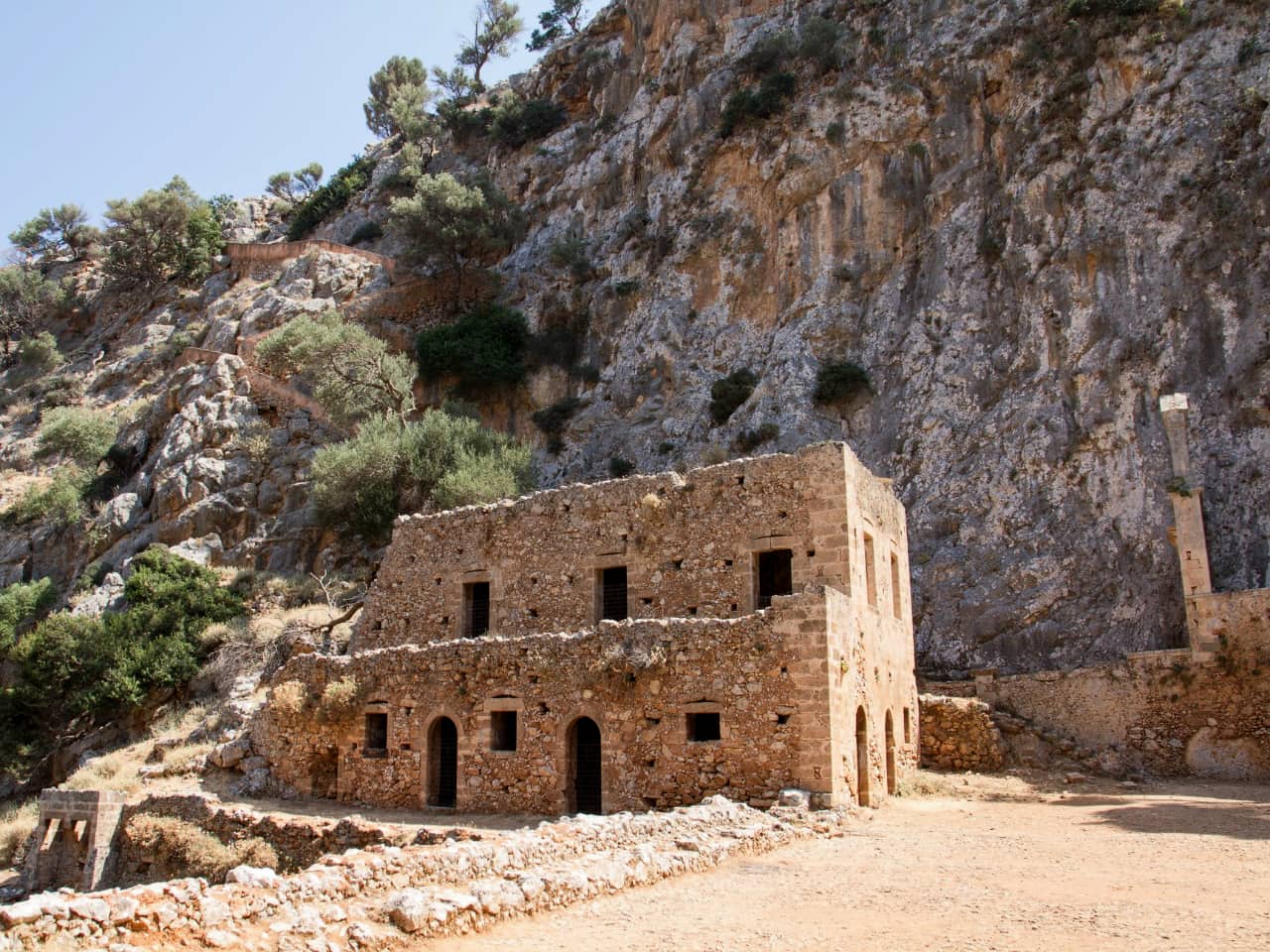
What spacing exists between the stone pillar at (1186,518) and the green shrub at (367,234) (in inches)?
1849

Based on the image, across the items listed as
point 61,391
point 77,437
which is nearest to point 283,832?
point 77,437

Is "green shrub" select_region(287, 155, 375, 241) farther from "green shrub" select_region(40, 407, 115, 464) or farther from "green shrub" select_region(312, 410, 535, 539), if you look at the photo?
"green shrub" select_region(312, 410, 535, 539)

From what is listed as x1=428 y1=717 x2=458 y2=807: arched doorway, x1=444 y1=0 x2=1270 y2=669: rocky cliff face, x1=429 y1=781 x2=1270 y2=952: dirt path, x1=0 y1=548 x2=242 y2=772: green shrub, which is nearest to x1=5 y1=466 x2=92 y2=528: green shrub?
x1=0 y1=548 x2=242 y2=772: green shrub

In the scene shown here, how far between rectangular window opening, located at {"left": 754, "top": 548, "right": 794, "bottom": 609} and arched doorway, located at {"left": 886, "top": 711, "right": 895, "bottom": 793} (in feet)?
9.56

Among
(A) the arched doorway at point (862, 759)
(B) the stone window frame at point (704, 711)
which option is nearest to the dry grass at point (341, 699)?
(B) the stone window frame at point (704, 711)

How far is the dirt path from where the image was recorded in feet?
26.5

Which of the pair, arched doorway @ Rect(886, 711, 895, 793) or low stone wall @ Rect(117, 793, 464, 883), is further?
arched doorway @ Rect(886, 711, 895, 793)

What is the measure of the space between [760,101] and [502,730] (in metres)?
31.3

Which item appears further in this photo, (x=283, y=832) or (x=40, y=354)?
(x=40, y=354)

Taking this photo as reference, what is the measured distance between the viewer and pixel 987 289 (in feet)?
110

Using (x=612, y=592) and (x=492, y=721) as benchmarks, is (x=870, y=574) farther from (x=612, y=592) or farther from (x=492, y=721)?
(x=492, y=721)

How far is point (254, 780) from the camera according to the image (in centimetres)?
2003

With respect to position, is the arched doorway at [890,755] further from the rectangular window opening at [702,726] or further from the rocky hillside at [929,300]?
the rocky hillside at [929,300]

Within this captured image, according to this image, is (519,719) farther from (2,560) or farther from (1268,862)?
(2,560)
